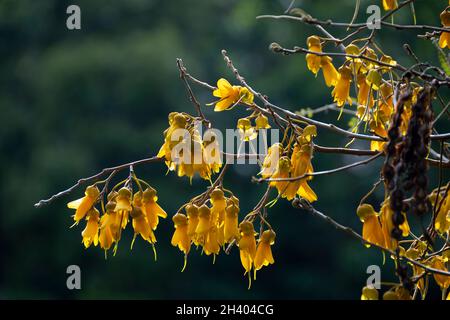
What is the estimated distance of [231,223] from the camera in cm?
134

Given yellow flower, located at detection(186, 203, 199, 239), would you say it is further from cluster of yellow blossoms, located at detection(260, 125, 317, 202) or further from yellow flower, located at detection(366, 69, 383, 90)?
yellow flower, located at detection(366, 69, 383, 90)

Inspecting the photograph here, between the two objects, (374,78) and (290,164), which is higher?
(374,78)

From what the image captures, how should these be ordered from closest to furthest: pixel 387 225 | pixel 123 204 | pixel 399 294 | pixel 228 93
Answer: pixel 399 294, pixel 387 225, pixel 123 204, pixel 228 93

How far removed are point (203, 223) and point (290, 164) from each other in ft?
0.56

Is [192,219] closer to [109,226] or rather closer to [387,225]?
[109,226]

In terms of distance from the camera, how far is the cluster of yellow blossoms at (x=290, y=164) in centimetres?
131

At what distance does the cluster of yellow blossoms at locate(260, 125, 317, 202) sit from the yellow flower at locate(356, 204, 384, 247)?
0.08 meters

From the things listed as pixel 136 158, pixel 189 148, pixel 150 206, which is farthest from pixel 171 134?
pixel 136 158

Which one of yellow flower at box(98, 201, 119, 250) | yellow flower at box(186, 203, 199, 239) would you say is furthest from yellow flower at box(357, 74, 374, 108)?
yellow flower at box(98, 201, 119, 250)

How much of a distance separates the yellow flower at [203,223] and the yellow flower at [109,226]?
132 millimetres

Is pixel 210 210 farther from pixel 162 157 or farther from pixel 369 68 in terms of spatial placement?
pixel 369 68

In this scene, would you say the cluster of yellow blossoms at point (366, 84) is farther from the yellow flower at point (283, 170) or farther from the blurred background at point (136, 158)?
the blurred background at point (136, 158)

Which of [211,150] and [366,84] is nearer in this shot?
[211,150]
